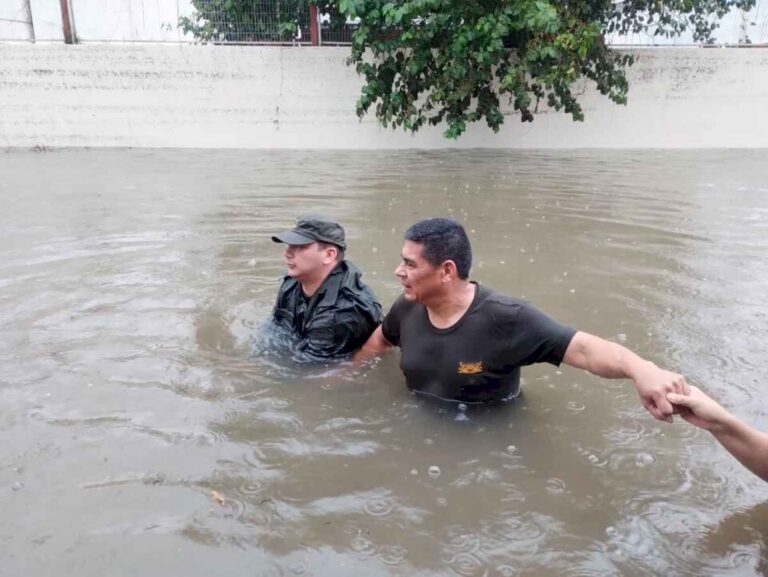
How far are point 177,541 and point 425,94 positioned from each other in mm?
13412

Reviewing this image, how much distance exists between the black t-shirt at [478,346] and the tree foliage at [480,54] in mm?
9750

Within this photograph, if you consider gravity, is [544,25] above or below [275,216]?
above

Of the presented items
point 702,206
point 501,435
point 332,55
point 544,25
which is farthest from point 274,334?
point 332,55

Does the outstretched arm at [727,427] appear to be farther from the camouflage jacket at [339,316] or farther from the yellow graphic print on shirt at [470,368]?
the camouflage jacket at [339,316]

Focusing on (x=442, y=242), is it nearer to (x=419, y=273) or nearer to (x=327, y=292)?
(x=419, y=273)

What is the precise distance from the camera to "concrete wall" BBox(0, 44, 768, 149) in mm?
14039

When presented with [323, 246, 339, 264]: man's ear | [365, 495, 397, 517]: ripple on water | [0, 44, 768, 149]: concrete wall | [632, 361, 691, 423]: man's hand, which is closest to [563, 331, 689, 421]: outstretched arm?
[632, 361, 691, 423]: man's hand

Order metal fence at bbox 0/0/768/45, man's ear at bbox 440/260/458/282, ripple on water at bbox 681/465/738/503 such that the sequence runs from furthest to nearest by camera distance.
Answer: metal fence at bbox 0/0/768/45 < man's ear at bbox 440/260/458/282 < ripple on water at bbox 681/465/738/503

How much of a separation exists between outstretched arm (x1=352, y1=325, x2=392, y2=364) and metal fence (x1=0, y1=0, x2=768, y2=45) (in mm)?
11517

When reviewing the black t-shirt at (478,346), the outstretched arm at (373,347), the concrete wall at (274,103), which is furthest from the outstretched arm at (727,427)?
the concrete wall at (274,103)

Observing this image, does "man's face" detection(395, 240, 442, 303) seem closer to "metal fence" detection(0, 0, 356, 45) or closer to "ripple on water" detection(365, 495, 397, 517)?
"ripple on water" detection(365, 495, 397, 517)

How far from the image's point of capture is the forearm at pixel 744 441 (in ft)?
9.46

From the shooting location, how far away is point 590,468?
3.41 metres

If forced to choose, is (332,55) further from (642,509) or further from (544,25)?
(642,509)
